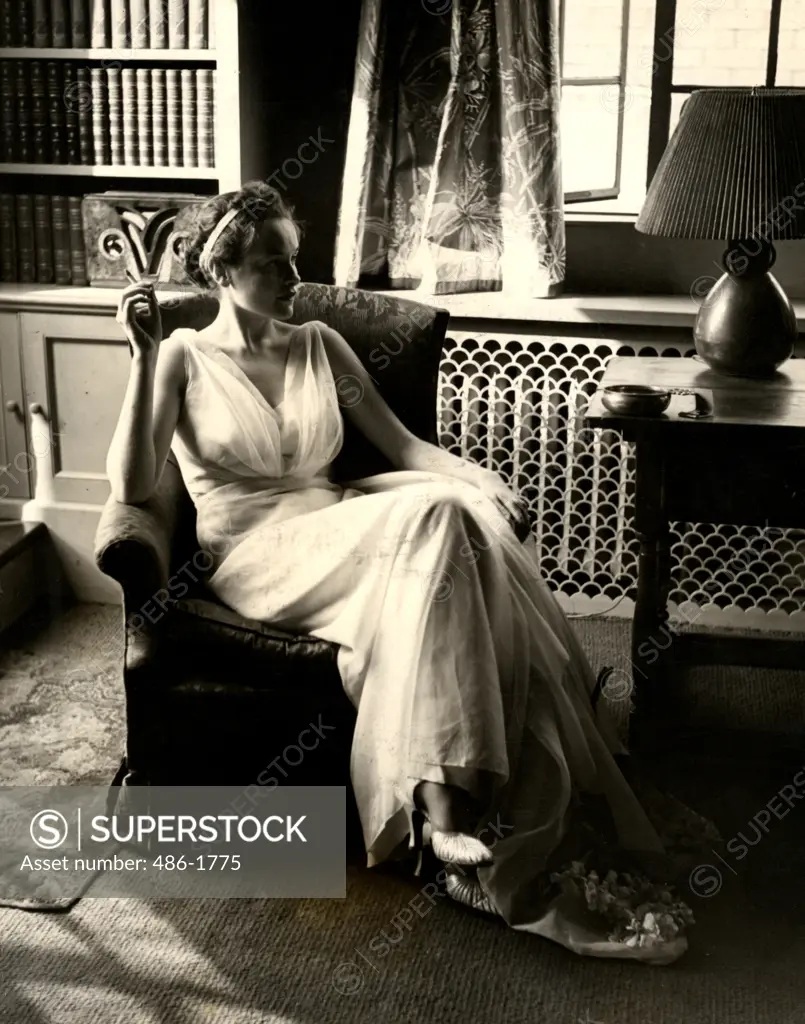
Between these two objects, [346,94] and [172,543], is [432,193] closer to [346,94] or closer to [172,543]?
[346,94]

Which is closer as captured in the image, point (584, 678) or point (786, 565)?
point (584, 678)

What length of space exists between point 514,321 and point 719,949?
5.45 feet

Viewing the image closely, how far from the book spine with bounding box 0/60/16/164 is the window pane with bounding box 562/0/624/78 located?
1.44 m

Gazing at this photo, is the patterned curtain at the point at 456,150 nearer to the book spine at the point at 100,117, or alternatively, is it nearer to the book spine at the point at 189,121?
the book spine at the point at 189,121

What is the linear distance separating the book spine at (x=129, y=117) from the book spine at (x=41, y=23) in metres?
0.21

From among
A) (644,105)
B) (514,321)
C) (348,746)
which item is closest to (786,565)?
(514,321)

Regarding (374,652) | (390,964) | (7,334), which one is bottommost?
(390,964)

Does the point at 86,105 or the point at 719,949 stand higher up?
the point at 86,105

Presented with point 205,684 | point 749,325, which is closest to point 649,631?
point 749,325

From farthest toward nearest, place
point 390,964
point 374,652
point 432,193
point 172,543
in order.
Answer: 1. point 432,193
2. point 172,543
3. point 374,652
4. point 390,964

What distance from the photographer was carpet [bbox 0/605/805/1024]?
1.74m

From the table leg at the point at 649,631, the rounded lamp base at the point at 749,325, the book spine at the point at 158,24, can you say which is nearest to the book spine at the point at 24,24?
the book spine at the point at 158,24

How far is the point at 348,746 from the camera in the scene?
6.83ft

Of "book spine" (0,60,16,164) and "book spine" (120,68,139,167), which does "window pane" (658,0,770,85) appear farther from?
"book spine" (0,60,16,164)
